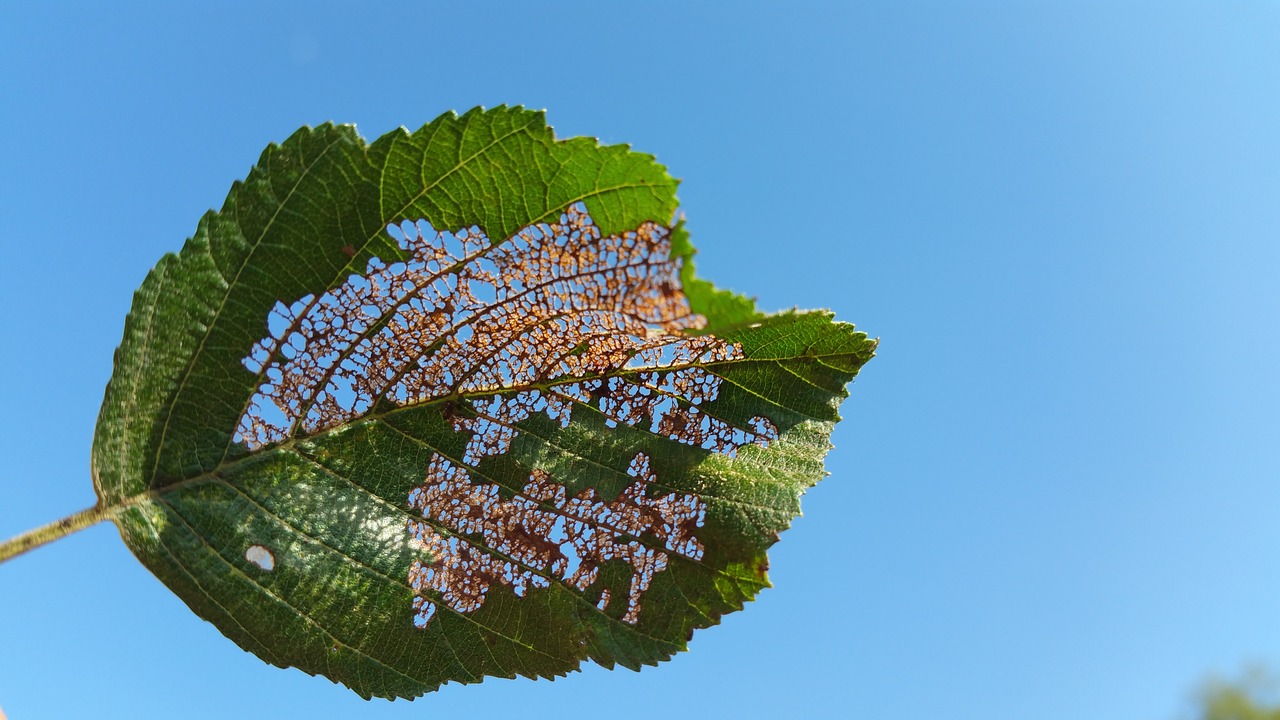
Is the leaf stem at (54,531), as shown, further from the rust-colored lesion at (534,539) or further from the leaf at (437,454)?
the rust-colored lesion at (534,539)

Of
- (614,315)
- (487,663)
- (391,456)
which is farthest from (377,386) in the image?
Result: (487,663)

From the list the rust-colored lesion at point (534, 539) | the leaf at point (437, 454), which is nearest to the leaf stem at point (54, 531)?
the leaf at point (437, 454)

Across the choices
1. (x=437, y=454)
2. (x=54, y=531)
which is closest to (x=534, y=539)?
(x=437, y=454)

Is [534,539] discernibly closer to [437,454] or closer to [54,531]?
[437,454]

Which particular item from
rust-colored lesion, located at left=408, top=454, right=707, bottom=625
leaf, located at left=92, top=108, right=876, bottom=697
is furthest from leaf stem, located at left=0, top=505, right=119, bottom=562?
rust-colored lesion, located at left=408, top=454, right=707, bottom=625

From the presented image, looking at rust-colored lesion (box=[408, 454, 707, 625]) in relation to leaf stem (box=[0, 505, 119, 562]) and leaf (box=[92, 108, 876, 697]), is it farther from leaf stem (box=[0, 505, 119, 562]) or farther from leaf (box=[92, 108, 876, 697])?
leaf stem (box=[0, 505, 119, 562])

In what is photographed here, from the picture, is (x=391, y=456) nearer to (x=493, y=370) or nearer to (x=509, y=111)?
(x=493, y=370)
